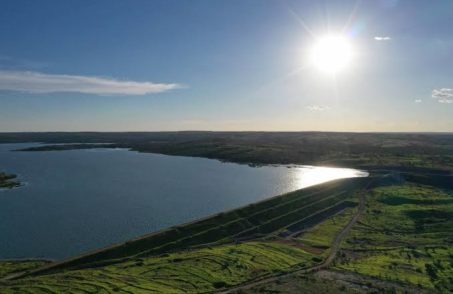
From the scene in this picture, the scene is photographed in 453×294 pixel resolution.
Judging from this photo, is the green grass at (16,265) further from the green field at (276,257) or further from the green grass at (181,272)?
the green grass at (181,272)

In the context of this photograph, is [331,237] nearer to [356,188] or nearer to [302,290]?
[302,290]

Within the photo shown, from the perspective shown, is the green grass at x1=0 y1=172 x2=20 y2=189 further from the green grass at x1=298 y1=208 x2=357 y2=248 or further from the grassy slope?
the green grass at x1=298 y1=208 x2=357 y2=248

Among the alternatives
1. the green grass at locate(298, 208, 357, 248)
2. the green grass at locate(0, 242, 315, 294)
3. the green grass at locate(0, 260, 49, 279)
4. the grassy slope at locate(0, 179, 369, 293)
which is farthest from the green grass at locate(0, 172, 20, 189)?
the green grass at locate(298, 208, 357, 248)

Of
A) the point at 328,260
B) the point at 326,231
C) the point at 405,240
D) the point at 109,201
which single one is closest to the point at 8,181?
the point at 109,201

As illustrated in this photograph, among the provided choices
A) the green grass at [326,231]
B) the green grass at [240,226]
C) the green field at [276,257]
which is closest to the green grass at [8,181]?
the green grass at [240,226]

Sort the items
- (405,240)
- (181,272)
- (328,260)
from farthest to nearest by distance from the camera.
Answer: (405,240)
(328,260)
(181,272)

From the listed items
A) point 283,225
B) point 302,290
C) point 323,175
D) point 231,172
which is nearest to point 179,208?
point 283,225

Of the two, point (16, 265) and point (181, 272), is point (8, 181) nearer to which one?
point (16, 265)
